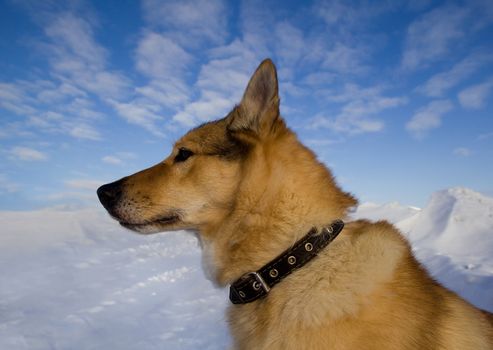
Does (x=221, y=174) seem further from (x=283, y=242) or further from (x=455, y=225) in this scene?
(x=455, y=225)

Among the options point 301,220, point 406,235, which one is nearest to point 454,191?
point 406,235

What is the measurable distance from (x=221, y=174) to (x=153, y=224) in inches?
34.2

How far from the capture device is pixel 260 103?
129 inches

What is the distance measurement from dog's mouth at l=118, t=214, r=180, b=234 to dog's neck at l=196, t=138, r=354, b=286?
1.97ft

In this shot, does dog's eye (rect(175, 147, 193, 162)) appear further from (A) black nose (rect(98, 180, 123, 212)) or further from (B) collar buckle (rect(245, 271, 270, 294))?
(B) collar buckle (rect(245, 271, 270, 294))

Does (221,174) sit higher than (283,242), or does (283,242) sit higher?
(221,174)

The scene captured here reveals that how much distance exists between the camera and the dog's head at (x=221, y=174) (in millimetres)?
3035

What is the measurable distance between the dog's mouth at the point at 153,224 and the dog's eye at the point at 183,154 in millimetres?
607

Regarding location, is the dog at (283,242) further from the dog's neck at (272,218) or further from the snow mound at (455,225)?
the snow mound at (455,225)

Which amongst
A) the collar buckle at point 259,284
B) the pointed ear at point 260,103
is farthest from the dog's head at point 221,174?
the collar buckle at point 259,284

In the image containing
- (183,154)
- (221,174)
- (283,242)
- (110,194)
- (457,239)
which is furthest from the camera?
(457,239)

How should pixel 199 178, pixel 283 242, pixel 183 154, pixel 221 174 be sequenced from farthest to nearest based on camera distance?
pixel 183 154 → pixel 199 178 → pixel 221 174 → pixel 283 242

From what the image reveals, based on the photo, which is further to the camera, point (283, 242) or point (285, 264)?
point (283, 242)

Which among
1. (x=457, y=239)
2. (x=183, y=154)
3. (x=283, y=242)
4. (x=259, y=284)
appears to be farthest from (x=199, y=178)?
(x=457, y=239)
